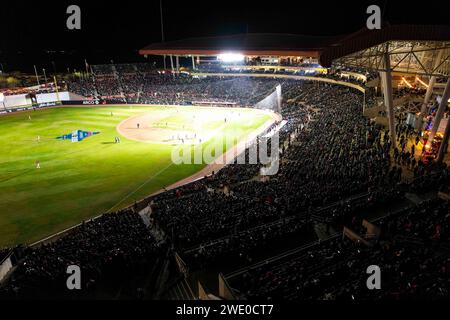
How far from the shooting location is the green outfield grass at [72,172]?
24547 mm

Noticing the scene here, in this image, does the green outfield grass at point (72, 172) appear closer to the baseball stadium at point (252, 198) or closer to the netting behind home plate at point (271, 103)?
the baseball stadium at point (252, 198)

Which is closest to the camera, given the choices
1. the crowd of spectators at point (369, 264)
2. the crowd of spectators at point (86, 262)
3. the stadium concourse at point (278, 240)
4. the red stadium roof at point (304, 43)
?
the crowd of spectators at point (369, 264)

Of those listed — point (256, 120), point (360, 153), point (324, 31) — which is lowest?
point (256, 120)

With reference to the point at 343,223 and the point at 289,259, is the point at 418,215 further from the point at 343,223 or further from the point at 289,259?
the point at 289,259

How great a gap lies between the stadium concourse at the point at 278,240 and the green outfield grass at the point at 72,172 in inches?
175

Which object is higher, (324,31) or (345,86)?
(324,31)

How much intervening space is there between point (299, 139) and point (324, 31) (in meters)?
29.0

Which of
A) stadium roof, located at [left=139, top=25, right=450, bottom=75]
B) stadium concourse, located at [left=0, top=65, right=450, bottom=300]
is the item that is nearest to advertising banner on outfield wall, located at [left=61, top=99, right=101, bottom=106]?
stadium roof, located at [left=139, top=25, right=450, bottom=75]

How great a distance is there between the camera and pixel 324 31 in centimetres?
5478

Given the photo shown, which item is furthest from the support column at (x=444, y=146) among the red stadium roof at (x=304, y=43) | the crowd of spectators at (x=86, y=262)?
the crowd of spectators at (x=86, y=262)

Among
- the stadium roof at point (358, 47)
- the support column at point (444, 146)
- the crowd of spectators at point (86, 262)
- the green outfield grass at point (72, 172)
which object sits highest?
the stadium roof at point (358, 47)

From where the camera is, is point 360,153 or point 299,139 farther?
point 299,139

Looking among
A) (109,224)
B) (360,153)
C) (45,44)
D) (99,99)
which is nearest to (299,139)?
(360,153)

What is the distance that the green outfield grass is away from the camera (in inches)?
966
